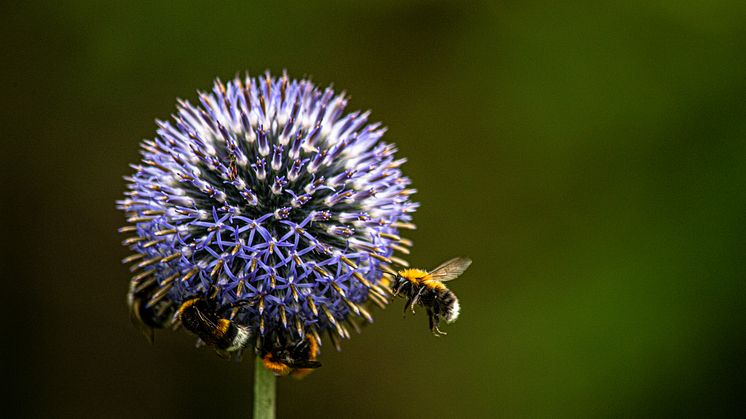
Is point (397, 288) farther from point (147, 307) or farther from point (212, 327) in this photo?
point (147, 307)

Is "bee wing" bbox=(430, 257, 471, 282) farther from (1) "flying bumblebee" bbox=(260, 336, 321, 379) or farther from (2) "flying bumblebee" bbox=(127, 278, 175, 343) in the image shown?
(2) "flying bumblebee" bbox=(127, 278, 175, 343)

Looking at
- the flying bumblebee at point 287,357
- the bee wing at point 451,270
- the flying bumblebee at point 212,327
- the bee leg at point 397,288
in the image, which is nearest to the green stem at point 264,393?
the flying bumblebee at point 287,357

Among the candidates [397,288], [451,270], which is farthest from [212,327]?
[451,270]

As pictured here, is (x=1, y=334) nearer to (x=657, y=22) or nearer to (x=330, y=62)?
(x=330, y=62)

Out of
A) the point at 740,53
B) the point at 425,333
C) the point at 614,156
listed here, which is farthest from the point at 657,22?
the point at 425,333

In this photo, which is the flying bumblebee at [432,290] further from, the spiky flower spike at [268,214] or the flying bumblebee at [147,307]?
the flying bumblebee at [147,307]

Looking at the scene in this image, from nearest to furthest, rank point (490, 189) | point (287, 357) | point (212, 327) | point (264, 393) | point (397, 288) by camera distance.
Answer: point (212, 327)
point (287, 357)
point (264, 393)
point (397, 288)
point (490, 189)
